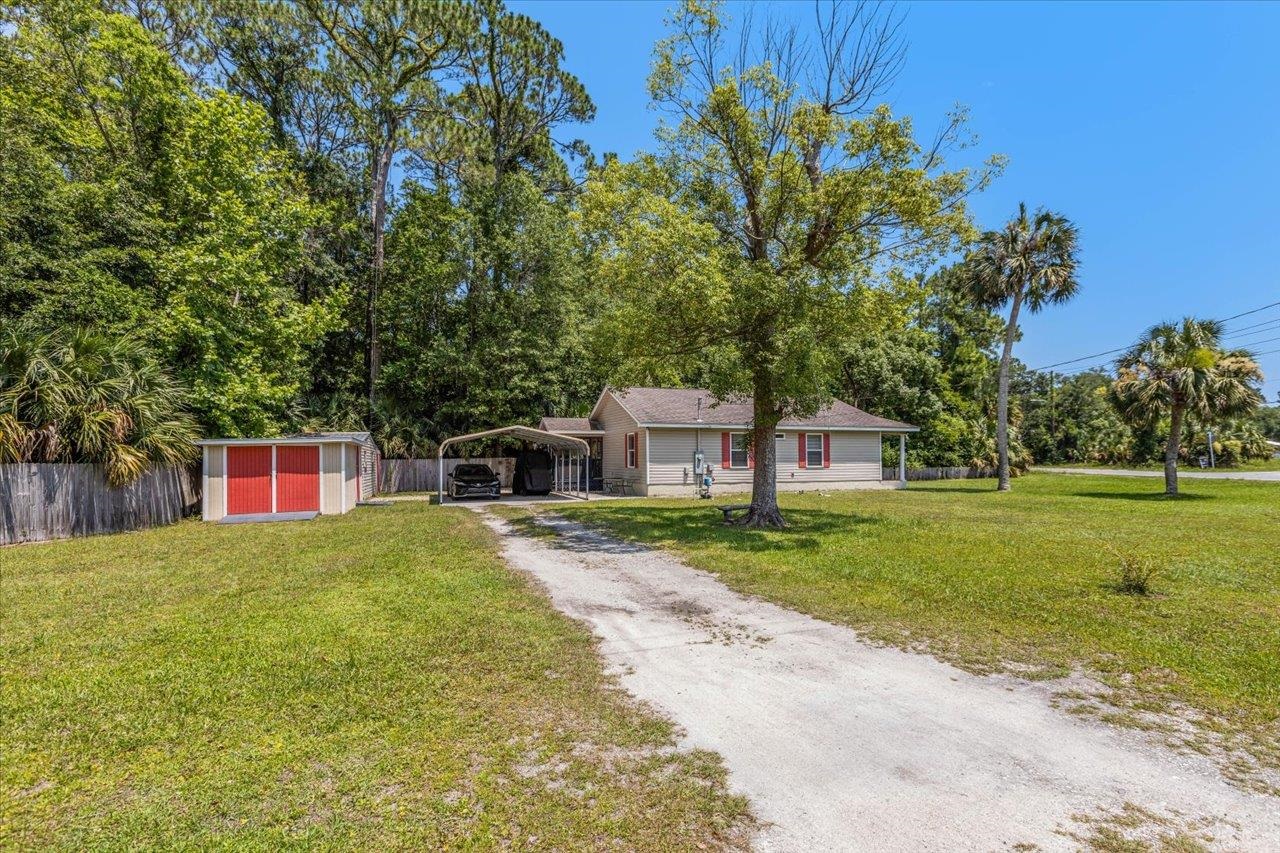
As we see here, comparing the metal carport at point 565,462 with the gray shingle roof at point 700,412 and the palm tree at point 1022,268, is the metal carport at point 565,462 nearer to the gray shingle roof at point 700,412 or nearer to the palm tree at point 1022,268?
the gray shingle roof at point 700,412

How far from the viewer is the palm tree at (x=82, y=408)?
11.2m

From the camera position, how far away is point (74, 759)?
3420 millimetres

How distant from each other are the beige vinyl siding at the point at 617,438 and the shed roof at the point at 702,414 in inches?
27.6

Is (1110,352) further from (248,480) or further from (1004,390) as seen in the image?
(248,480)

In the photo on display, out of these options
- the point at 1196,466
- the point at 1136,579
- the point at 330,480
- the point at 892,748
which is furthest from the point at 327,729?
the point at 1196,466

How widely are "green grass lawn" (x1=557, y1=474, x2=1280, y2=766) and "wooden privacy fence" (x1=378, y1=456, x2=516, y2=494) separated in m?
10.1

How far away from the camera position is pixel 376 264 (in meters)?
25.3

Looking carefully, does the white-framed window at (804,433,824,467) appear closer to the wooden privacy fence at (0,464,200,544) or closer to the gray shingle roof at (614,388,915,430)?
the gray shingle roof at (614,388,915,430)

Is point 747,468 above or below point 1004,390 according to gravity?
below

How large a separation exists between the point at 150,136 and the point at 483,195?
37.7 feet

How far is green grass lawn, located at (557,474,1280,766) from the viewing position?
481 cm

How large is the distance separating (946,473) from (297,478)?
28.2 metres

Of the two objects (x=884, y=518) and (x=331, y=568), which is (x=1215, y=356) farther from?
(x=331, y=568)

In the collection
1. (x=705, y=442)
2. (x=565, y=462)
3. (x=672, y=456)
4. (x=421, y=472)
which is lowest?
(x=421, y=472)
